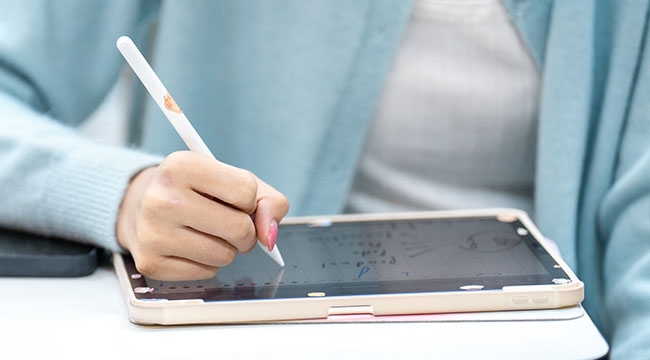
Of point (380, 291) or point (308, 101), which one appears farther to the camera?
point (308, 101)

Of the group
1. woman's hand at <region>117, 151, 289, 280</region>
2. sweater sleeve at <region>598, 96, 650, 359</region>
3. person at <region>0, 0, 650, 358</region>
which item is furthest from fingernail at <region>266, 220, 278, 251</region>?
sweater sleeve at <region>598, 96, 650, 359</region>

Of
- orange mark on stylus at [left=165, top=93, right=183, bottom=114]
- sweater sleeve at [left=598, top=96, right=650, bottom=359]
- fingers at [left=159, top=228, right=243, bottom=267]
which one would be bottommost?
sweater sleeve at [left=598, top=96, right=650, bottom=359]

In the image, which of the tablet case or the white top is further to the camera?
the white top

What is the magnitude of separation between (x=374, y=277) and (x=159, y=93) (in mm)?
154

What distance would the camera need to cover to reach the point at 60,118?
0.66 meters

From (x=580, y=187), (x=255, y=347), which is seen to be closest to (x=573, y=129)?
(x=580, y=187)

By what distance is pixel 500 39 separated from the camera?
1.96 feet

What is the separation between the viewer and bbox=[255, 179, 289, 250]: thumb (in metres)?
0.41

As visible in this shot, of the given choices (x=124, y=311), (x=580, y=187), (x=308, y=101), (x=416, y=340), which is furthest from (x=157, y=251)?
(x=580, y=187)

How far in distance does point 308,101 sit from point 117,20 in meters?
0.19

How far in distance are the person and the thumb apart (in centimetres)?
10

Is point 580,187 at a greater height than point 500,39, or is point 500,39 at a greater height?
point 500,39

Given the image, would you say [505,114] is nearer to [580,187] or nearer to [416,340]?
[580,187]

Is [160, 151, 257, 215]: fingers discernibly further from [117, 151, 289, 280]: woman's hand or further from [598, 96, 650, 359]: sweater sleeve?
[598, 96, 650, 359]: sweater sleeve
